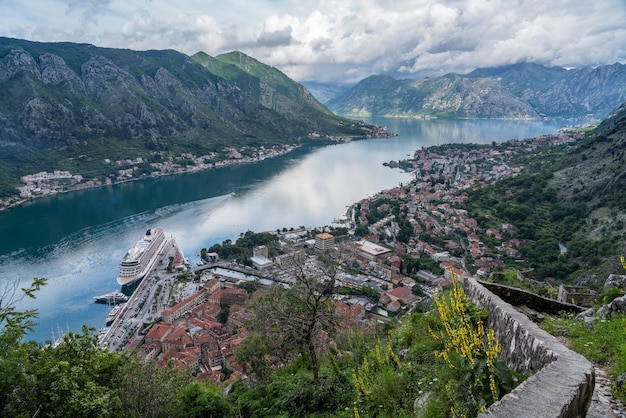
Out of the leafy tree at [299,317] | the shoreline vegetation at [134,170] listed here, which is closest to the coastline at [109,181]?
the shoreline vegetation at [134,170]

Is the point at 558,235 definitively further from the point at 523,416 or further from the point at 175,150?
the point at 175,150

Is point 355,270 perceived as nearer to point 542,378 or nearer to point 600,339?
point 600,339

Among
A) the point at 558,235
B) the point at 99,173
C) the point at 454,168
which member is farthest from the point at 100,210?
the point at 454,168

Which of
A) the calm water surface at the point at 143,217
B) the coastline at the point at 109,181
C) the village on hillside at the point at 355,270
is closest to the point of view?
the village on hillside at the point at 355,270

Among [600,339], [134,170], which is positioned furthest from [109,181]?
[600,339]

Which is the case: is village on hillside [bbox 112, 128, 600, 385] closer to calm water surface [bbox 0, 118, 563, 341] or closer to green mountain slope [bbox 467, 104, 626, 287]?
green mountain slope [bbox 467, 104, 626, 287]

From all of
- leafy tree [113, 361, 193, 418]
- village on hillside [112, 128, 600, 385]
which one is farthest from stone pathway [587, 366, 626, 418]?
leafy tree [113, 361, 193, 418]

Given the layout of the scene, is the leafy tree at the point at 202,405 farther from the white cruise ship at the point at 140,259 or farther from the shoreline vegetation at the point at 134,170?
the shoreline vegetation at the point at 134,170
